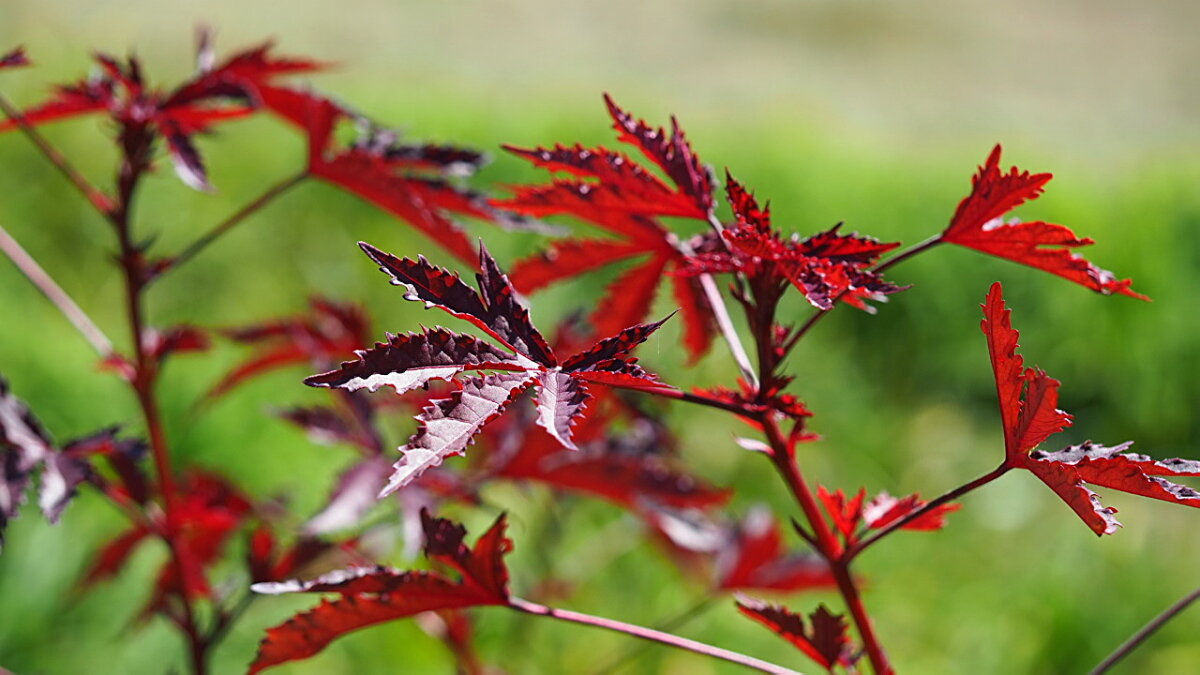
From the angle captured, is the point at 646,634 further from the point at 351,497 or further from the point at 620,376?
the point at 351,497

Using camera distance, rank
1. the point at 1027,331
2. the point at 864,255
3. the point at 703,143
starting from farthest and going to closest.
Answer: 1. the point at 703,143
2. the point at 1027,331
3. the point at 864,255

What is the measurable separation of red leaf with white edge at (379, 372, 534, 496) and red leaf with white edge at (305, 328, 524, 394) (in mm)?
11

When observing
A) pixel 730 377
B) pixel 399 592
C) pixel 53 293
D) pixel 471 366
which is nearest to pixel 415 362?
pixel 471 366

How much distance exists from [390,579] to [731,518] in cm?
63

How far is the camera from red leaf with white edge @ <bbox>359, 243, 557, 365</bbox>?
439 millimetres

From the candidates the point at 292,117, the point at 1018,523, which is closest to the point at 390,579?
the point at 292,117

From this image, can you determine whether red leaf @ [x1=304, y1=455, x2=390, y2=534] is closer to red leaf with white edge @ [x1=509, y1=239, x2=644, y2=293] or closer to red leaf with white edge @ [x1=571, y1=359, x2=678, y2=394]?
red leaf with white edge @ [x1=509, y1=239, x2=644, y2=293]

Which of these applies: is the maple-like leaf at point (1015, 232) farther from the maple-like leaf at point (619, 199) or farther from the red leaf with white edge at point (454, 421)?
the red leaf with white edge at point (454, 421)

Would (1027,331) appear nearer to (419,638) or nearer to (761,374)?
(419,638)

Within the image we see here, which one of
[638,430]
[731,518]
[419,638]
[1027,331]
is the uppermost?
[638,430]

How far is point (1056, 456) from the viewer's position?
48cm

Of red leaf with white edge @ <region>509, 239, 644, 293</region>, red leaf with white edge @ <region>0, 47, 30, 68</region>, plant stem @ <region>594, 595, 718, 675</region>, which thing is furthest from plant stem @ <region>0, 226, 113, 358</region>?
plant stem @ <region>594, 595, 718, 675</region>

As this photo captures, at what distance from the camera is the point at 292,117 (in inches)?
35.3

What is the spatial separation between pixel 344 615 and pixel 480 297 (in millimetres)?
192
